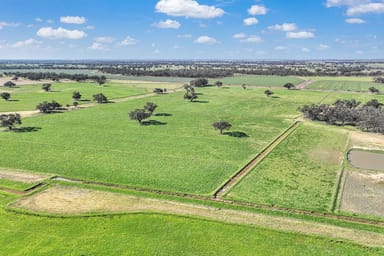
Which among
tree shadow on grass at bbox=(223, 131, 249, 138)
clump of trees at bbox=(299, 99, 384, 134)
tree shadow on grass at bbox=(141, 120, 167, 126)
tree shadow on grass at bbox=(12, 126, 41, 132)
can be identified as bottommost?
tree shadow on grass at bbox=(223, 131, 249, 138)

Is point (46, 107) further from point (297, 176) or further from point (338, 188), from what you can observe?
point (338, 188)

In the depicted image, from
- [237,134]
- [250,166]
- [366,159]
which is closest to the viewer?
[250,166]

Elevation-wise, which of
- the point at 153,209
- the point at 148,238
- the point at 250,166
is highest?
the point at 250,166

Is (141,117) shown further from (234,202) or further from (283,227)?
(283,227)

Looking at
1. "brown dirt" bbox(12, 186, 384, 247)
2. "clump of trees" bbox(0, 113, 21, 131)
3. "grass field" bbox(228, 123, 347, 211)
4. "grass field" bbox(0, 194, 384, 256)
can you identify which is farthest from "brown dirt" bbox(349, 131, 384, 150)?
"clump of trees" bbox(0, 113, 21, 131)

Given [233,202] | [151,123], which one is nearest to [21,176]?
[233,202]

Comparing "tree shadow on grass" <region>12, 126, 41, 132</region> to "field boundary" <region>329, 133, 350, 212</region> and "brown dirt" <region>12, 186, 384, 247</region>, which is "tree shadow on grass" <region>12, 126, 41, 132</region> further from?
"field boundary" <region>329, 133, 350, 212</region>

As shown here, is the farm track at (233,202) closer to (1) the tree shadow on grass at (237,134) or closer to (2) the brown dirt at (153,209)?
(2) the brown dirt at (153,209)
